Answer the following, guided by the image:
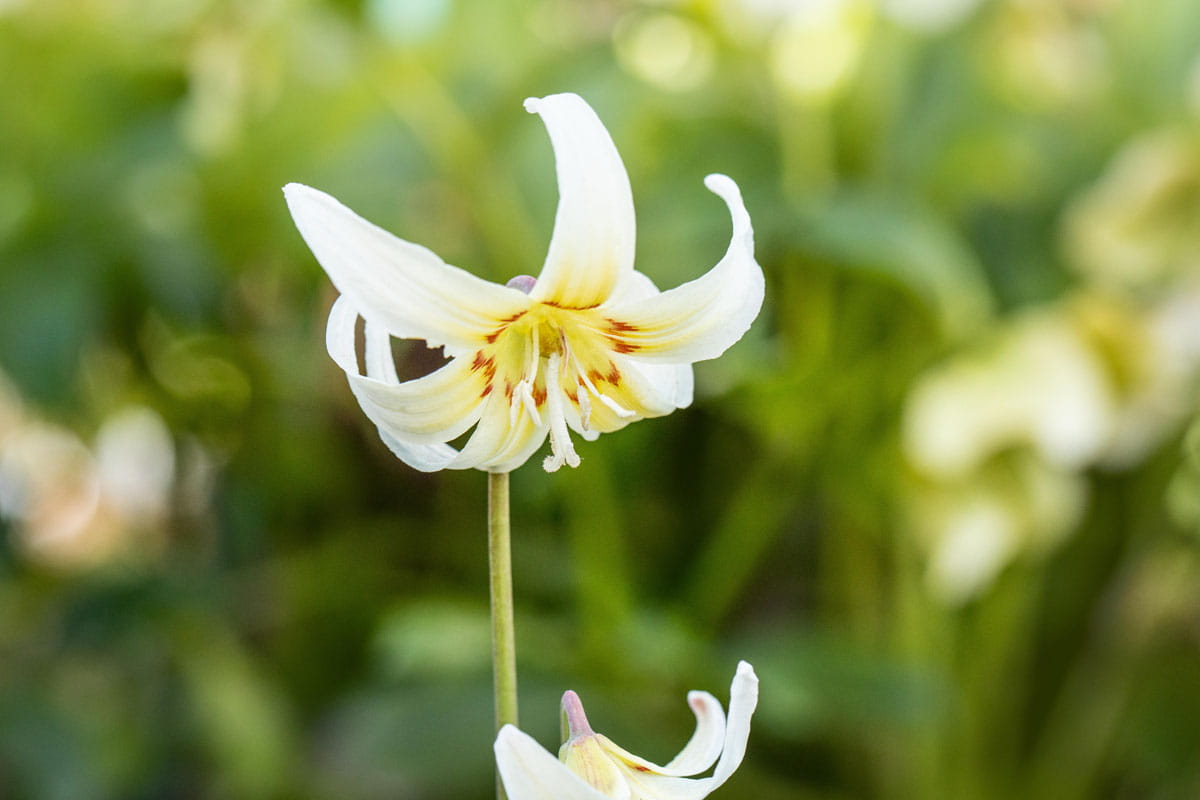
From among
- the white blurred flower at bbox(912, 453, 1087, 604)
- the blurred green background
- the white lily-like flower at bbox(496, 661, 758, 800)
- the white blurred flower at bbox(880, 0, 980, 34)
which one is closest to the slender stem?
the white lily-like flower at bbox(496, 661, 758, 800)

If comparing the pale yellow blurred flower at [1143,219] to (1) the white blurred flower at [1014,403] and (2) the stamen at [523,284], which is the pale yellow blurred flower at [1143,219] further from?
(2) the stamen at [523,284]

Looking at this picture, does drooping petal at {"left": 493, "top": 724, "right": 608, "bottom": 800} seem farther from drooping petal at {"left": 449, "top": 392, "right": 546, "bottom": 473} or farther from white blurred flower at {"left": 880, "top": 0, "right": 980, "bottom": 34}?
white blurred flower at {"left": 880, "top": 0, "right": 980, "bottom": 34}

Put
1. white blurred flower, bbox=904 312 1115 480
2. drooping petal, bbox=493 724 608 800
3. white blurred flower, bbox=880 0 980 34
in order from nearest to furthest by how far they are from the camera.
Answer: drooping petal, bbox=493 724 608 800 < white blurred flower, bbox=904 312 1115 480 < white blurred flower, bbox=880 0 980 34

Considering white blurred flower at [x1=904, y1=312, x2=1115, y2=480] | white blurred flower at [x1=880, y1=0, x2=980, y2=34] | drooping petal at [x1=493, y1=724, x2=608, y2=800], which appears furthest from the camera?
white blurred flower at [x1=880, y1=0, x2=980, y2=34]

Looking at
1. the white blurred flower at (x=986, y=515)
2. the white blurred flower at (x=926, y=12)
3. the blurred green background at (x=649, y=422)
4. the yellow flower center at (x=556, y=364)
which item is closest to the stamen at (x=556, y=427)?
the yellow flower center at (x=556, y=364)

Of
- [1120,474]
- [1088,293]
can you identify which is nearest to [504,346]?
[1088,293]

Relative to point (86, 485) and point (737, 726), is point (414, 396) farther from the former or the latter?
point (86, 485)

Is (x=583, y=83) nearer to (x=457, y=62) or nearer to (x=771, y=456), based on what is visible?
(x=457, y=62)
